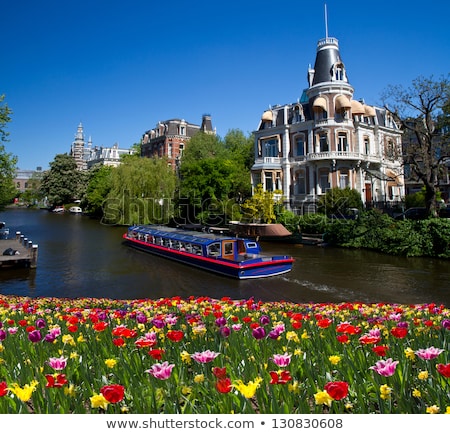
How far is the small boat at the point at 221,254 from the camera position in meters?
21.7

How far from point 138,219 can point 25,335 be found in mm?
46111

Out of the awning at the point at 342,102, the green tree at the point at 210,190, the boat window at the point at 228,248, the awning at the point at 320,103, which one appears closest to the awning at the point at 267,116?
the awning at the point at 320,103

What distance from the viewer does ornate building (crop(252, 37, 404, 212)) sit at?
45.0 m

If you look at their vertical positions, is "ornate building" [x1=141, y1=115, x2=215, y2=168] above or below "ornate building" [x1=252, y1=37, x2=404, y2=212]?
above

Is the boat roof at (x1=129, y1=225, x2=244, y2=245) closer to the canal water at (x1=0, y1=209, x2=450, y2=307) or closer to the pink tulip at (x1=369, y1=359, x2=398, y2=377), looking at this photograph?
the canal water at (x1=0, y1=209, x2=450, y2=307)

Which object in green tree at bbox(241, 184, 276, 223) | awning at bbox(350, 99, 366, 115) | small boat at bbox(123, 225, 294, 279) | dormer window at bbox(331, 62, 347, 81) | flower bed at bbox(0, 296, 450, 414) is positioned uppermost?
dormer window at bbox(331, 62, 347, 81)

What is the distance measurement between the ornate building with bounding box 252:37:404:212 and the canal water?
1665cm

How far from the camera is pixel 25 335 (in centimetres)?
556

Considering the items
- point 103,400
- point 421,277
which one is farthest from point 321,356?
point 421,277

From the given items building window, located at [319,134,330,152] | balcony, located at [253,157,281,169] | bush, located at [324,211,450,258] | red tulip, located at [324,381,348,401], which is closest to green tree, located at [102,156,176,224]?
balcony, located at [253,157,281,169]

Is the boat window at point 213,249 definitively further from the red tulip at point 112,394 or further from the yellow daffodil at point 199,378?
the red tulip at point 112,394

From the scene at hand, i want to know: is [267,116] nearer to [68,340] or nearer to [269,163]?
[269,163]

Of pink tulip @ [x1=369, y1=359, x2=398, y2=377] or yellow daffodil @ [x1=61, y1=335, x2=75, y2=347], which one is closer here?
pink tulip @ [x1=369, y1=359, x2=398, y2=377]
